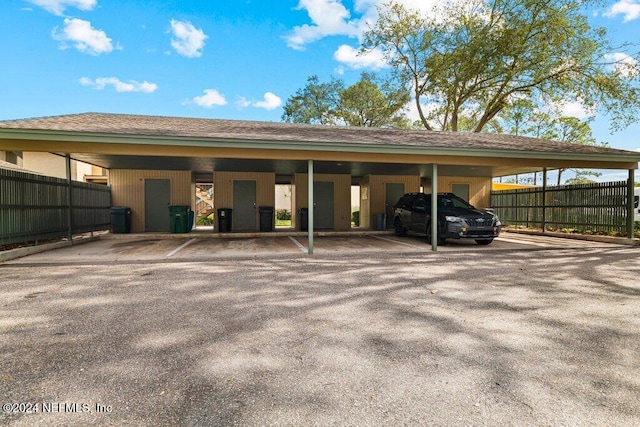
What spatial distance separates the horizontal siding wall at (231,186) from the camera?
14555 millimetres

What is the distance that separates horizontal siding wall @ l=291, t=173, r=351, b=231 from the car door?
4.44m

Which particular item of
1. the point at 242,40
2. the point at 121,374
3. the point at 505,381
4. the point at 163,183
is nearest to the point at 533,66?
the point at 242,40

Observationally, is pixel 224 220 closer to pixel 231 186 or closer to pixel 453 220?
pixel 231 186

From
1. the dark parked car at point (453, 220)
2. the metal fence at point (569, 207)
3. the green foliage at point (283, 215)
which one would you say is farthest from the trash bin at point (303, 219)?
the green foliage at point (283, 215)

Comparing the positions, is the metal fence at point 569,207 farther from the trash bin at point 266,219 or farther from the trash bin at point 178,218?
the trash bin at point 178,218

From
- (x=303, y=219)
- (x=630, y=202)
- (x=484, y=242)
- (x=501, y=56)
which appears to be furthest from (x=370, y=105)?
(x=630, y=202)

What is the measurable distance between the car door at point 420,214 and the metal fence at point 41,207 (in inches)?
437

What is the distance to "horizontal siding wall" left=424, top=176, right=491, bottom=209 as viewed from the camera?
1667 cm

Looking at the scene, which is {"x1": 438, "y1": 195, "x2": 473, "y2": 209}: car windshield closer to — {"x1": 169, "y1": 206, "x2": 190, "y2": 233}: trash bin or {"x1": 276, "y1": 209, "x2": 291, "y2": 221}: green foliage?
{"x1": 169, "y1": 206, "x2": 190, "y2": 233}: trash bin

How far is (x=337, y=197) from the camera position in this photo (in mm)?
15727

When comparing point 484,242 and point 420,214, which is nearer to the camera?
point 484,242

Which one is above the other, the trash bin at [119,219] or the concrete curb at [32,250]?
the trash bin at [119,219]

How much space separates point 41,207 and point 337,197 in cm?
1076

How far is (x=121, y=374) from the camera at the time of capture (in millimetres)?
2510
